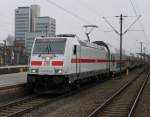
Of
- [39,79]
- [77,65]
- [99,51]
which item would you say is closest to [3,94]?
[39,79]

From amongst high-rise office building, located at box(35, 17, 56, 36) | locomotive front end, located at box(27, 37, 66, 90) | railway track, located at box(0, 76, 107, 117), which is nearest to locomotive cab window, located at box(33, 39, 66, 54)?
locomotive front end, located at box(27, 37, 66, 90)

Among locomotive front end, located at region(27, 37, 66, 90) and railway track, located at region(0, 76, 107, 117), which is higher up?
locomotive front end, located at region(27, 37, 66, 90)

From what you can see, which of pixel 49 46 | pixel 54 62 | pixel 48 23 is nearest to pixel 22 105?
pixel 54 62

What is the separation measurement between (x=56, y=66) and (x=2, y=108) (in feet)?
15.7

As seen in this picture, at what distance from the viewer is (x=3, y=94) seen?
16938mm

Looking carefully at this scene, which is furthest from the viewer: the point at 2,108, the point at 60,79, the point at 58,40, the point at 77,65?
the point at 77,65

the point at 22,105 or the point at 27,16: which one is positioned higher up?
the point at 27,16

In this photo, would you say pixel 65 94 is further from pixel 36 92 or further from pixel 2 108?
pixel 2 108

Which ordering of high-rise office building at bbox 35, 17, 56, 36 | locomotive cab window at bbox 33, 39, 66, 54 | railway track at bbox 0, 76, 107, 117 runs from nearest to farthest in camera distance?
railway track at bbox 0, 76, 107, 117
locomotive cab window at bbox 33, 39, 66, 54
high-rise office building at bbox 35, 17, 56, 36

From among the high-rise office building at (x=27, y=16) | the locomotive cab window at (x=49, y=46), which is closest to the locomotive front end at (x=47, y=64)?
the locomotive cab window at (x=49, y=46)

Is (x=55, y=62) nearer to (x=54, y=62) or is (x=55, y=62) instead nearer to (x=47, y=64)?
(x=54, y=62)

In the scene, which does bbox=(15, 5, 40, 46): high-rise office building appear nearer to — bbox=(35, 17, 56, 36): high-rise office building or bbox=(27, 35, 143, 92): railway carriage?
bbox=(35, 17, 56, 36): high-rise office building

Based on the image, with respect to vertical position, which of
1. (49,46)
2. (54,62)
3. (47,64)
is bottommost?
(47,64)

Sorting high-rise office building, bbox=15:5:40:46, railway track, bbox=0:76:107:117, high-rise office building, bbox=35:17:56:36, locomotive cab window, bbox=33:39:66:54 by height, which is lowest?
railway track, bbox=0:76:107:117
